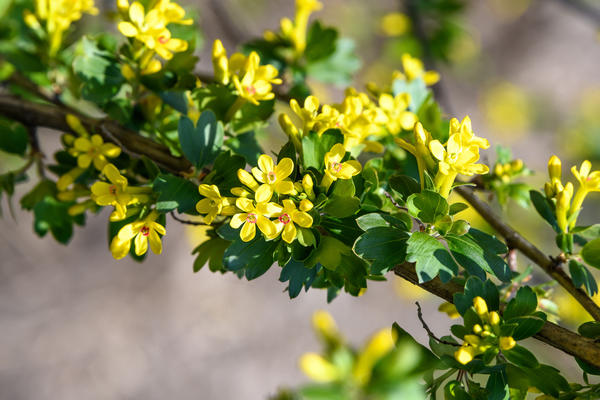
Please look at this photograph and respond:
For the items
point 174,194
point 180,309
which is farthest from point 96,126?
point 180,309

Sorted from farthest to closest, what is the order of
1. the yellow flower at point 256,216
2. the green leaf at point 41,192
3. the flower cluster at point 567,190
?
the green leaf at point 41,192 < the flower cluster at point 567,190 < the yellow flower at point 256,216

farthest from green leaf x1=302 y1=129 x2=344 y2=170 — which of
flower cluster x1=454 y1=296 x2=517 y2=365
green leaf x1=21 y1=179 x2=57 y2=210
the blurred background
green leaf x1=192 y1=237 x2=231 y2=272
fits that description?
the blurred background

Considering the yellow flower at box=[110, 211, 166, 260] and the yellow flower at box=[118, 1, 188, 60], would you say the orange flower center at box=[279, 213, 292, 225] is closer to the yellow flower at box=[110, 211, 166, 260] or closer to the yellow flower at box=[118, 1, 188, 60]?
the yellow flower at box=[110, 211, 166, 260]

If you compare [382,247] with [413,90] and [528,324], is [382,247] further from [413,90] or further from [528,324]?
[413,90]

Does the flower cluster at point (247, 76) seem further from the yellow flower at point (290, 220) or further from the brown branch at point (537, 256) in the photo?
the brown branch at point (537, 256)

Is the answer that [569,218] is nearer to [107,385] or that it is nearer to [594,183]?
[594,183]

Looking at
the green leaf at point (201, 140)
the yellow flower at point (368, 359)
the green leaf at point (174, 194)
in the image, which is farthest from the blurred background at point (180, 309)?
the yellow flower at point (368, 359)
